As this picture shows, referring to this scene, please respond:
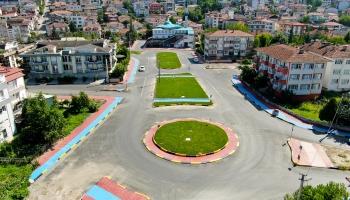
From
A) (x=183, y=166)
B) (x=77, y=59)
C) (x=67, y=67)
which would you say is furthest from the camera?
(x=67, y=67)

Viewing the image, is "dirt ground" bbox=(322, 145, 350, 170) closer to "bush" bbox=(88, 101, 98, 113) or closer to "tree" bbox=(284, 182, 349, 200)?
"tree" bbox=(284, 182, 349, 200)

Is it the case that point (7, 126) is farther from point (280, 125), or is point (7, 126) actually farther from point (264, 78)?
point (264, 78)

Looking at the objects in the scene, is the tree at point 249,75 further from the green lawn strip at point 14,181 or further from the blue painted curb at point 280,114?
the green lawn strip at point 14,181

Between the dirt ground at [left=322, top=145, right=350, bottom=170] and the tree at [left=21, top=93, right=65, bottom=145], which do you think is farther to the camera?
the tree at [left=21, top=93, right=65, bottom=145]

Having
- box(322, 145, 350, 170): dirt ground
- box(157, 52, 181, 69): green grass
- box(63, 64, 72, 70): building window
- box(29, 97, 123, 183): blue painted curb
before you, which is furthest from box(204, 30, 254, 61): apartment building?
box(322, 145, 350, 170): dirt ground

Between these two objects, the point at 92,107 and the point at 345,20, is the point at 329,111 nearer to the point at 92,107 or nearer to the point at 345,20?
the point at 92,107

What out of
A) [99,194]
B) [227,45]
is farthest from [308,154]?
[227,45]
